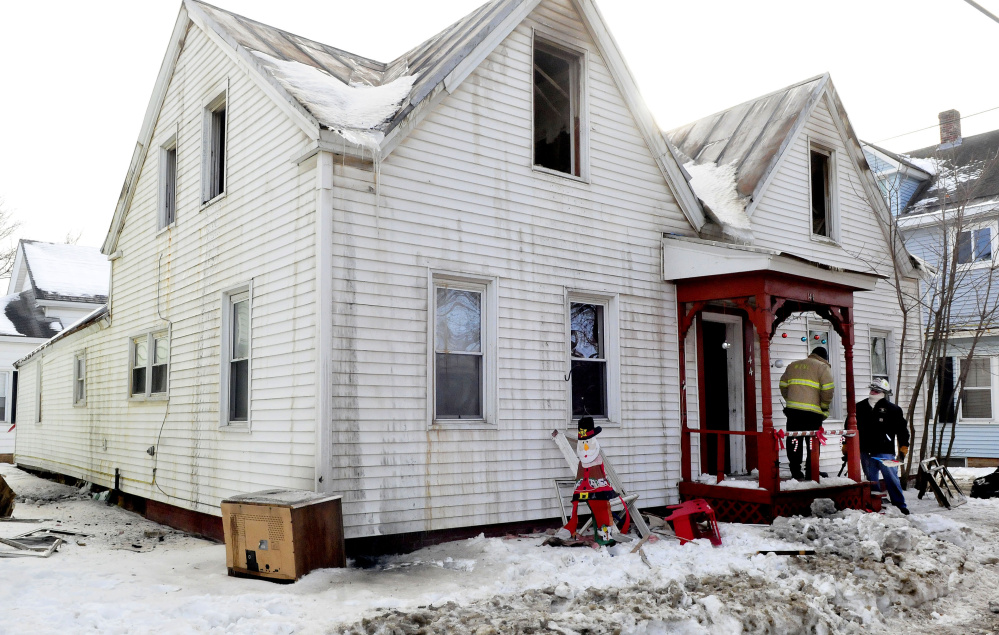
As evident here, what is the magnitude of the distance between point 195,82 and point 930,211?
58.2 feet

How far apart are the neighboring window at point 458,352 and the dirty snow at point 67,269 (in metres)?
23.9

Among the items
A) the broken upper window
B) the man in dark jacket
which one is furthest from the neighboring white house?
the man in dark jacket

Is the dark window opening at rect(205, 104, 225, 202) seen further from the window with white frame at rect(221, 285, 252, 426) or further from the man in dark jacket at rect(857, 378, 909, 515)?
the man in dark jacket at rect(857, 378, 909, 515)

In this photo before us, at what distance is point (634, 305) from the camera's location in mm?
10625

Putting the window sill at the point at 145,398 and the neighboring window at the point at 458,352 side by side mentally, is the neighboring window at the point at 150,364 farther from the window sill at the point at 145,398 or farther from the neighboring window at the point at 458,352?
the neighboring window at the point at 458,352

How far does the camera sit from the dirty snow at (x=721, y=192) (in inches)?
479

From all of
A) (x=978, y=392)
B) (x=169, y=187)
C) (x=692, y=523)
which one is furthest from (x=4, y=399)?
(x=978, y=392)

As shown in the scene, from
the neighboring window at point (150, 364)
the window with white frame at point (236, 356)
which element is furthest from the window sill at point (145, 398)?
the window with white frame at point (236, 356)

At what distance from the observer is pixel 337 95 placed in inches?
362

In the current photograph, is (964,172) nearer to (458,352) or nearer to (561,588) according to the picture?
(458,352)

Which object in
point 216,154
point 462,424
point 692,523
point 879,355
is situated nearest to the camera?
point 462,424

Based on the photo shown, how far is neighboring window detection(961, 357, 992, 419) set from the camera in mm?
20219

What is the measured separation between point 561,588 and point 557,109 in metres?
6.62

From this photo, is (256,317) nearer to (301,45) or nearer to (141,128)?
(301,45)
